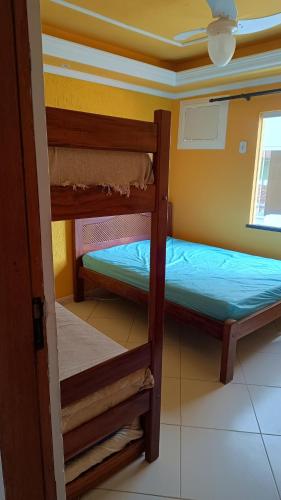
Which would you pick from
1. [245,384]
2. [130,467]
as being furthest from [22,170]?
[245,384]

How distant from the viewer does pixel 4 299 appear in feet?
1.99

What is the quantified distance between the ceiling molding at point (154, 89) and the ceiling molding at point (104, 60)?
218 millimetres

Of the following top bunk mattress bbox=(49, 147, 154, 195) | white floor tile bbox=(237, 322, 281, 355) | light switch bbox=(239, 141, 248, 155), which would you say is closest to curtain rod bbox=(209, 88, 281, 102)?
light switch bbox=(239, 141, 248, 155)

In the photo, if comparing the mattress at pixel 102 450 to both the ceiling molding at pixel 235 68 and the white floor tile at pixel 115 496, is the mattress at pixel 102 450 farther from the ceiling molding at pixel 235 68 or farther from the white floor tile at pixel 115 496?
the ceiling molding at pixel 235 68

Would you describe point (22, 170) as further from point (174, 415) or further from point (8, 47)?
point (174, 415)

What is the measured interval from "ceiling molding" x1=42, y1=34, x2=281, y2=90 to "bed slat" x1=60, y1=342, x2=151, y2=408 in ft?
7.95

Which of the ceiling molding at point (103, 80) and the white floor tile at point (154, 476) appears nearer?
the white floor tile at point (154, 476)

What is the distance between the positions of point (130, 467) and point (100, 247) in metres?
2.25

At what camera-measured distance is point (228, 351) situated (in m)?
2.09

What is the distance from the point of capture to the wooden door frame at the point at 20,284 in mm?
545

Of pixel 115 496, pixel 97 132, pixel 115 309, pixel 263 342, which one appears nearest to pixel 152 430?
pixel 115 496

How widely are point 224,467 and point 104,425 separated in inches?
26.8

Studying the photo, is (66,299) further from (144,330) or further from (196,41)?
(196,41)

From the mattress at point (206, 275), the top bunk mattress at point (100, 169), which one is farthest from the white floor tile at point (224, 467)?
the top bunk mattress at point (100, 169)
